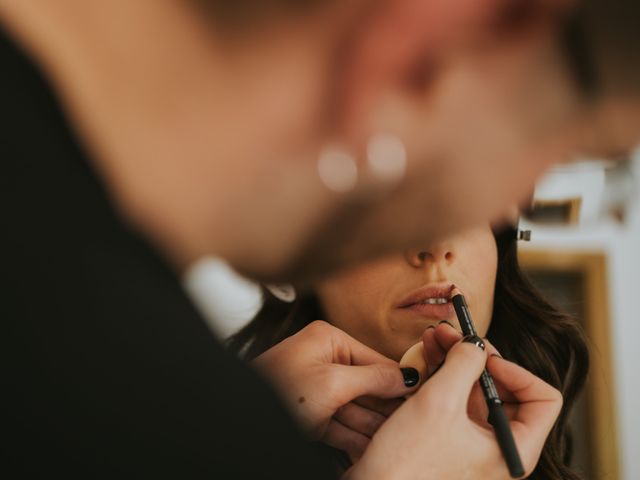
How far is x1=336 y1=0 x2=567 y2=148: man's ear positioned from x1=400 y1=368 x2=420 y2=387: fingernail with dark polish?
48 cm

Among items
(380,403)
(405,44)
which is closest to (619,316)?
(380,403)

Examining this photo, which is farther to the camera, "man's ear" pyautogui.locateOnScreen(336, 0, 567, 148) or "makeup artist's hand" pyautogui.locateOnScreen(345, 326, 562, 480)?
"makeup artist's hand" pyautogui.locateOnScreen(345, 326, 562, 480)

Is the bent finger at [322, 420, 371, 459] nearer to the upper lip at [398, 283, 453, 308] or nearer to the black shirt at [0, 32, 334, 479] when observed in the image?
the upper lip at [398, 283, 453, 308]

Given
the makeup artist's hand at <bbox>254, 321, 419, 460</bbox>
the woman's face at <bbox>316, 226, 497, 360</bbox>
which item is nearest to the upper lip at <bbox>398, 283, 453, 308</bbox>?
the woman's face at <bbox>316, 226, 497, 360</bbox>

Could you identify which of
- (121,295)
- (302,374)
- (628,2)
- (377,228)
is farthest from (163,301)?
(302,374)

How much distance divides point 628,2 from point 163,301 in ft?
0.84

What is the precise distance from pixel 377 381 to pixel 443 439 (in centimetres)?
11

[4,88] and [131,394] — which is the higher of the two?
[4,88]

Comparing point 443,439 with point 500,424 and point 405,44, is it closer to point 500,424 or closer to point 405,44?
point 500,424

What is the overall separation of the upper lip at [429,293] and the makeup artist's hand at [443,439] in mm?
165

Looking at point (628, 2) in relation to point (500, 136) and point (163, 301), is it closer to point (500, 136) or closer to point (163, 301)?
point (500, 136)

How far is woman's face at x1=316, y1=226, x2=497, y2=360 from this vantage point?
0.87 metres

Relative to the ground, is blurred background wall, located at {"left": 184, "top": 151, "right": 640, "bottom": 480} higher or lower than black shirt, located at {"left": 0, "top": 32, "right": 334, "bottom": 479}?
lower

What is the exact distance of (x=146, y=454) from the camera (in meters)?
0.26
